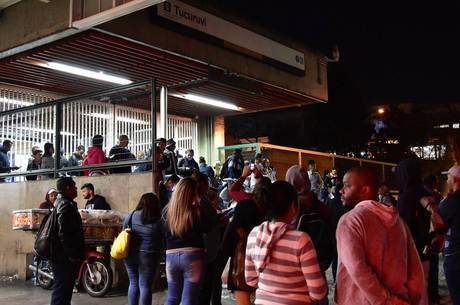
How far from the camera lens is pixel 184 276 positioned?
5.54 meters

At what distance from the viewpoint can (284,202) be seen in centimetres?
347

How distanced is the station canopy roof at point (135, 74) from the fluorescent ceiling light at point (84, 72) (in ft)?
0.49

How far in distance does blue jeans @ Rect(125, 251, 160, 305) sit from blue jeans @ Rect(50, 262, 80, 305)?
2.94 feet

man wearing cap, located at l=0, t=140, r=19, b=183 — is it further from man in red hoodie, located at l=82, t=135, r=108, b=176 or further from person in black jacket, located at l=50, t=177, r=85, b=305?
person in black jacket, located at l=50, t=177, r=85, b=305

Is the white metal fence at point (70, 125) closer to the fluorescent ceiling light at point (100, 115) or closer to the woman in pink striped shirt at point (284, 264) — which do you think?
the fluorescent ceiling light at point (100, 115)

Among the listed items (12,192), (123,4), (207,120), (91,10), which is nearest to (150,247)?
(123,4)

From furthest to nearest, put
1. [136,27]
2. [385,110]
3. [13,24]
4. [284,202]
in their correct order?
[385,110], [13,24], [136,27], [284,202]

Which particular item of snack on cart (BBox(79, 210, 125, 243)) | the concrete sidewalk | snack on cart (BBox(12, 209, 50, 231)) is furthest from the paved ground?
snack on cart (BBox(12, 209, 50, 231))

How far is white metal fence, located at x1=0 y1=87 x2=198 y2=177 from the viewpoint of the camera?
11758 millimetres

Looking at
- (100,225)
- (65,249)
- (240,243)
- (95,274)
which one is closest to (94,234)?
(100,225)

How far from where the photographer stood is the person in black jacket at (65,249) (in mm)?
5621

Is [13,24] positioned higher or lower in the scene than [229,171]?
higher

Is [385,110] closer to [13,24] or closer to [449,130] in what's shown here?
[449,130]

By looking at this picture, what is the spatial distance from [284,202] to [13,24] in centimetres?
924
